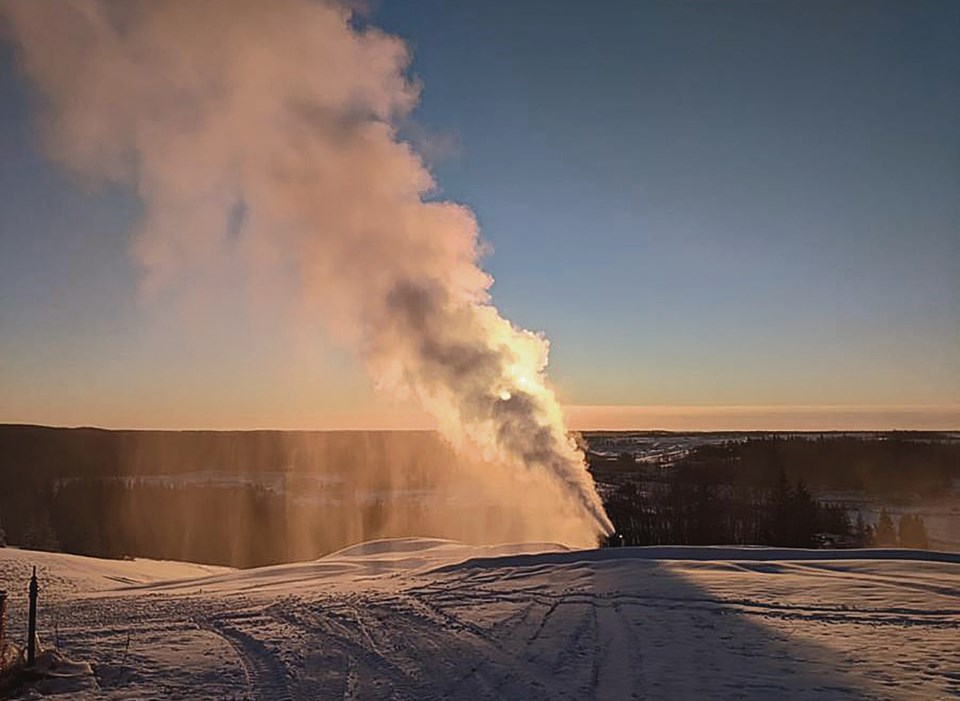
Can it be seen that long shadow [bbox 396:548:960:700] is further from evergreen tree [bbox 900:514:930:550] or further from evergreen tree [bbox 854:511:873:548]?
evergreen tree [bbox 900:514:930:550]

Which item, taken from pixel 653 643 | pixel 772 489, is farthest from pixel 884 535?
pixel 653 643

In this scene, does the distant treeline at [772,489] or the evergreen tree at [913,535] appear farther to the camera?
the evergreen tree at [913,535]

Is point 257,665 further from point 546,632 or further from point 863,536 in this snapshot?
point 863,536

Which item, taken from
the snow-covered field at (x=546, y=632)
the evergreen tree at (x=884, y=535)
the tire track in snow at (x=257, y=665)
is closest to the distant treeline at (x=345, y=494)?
the evergreen tree at (x=884, y=535)

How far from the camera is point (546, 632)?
11.0 meters

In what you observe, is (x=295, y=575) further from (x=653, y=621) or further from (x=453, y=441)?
(x=453, y=441)

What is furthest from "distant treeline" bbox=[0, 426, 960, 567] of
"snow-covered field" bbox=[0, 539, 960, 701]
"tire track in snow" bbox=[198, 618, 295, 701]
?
"tire track in snow" bbox=[198, 618, 295, 701]

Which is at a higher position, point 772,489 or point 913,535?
point 772,489

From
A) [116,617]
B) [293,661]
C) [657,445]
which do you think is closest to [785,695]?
[293,661]

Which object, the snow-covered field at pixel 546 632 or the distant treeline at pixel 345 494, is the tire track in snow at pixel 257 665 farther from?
the distant treeline at pixel 345 494

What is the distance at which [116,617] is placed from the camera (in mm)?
12938

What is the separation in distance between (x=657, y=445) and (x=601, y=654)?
144 meters

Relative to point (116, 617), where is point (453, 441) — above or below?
above

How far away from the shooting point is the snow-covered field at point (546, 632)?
8.59m
